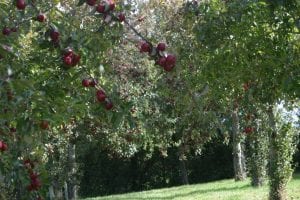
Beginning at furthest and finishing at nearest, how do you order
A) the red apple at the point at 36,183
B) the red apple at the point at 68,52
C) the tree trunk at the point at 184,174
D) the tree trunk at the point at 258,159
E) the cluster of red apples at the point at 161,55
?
the tree trunk at the point at 184,174
the tree trunk at the point at 258,159
the red apple at the point at 36,183
the red apple at the point at 68,52
the cluster of red apples at the point at 161,55

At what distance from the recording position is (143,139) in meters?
14.4

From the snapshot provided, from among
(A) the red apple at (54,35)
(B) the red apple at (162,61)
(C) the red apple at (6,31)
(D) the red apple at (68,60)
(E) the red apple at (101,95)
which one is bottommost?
(E) the red apple at (101,95)

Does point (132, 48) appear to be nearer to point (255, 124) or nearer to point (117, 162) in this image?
point (255, 124)

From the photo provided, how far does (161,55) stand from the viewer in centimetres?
232

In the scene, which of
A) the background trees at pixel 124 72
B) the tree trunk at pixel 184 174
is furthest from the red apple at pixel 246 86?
the tree trunk at pixel 184 174

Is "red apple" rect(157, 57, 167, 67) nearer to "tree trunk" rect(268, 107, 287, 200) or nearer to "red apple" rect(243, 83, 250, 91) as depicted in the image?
"red apple" rect(243, 83, 250, 91)

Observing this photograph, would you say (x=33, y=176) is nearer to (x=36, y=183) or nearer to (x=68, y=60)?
(x=36, y=183)

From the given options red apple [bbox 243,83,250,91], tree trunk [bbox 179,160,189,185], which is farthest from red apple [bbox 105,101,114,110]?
tree trunk [bbox 179,160,189,185]

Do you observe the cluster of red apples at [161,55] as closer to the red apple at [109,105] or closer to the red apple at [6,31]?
the red apple at [109,105]

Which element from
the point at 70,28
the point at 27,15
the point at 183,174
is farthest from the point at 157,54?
the point at 183,174

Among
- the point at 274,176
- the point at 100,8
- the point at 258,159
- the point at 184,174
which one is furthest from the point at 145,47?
the point at 184,174

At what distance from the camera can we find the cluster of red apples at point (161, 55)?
2.28 meters

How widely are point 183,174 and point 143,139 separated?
10202mm

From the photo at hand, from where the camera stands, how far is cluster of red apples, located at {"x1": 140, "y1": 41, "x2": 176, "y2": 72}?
2281mm
